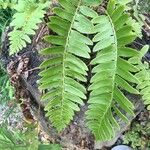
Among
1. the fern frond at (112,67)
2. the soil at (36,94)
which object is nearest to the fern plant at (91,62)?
the fern frond at (112,67)

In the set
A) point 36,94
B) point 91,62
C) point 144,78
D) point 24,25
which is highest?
point 24,25

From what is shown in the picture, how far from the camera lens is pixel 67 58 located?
94.9 inches

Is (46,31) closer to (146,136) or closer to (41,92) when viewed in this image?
(41,92)

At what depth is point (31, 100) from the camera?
3.13 m

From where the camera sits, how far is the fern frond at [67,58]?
2393mm

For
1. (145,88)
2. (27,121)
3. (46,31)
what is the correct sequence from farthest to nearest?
1. (27,121)
2. (46,31)
3. (145,88)

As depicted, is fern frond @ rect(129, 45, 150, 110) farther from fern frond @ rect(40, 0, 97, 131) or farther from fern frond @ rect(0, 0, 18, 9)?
fern frond @ rect(0, 0, 18, 9)

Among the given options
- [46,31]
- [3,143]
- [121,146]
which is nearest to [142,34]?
[46,31]

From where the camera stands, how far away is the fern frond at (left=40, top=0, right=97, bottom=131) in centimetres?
239

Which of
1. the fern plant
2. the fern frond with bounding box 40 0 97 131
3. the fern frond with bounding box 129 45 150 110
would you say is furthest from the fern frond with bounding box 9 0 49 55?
the fern frond with bounding box 129 45 150 110

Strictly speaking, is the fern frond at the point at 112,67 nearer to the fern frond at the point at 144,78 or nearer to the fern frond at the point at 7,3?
the fern frond at the point at 144,78

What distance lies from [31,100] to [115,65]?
0.98 metres

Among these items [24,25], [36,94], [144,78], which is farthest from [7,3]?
[144,78]

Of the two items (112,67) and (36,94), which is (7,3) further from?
(112,67)
